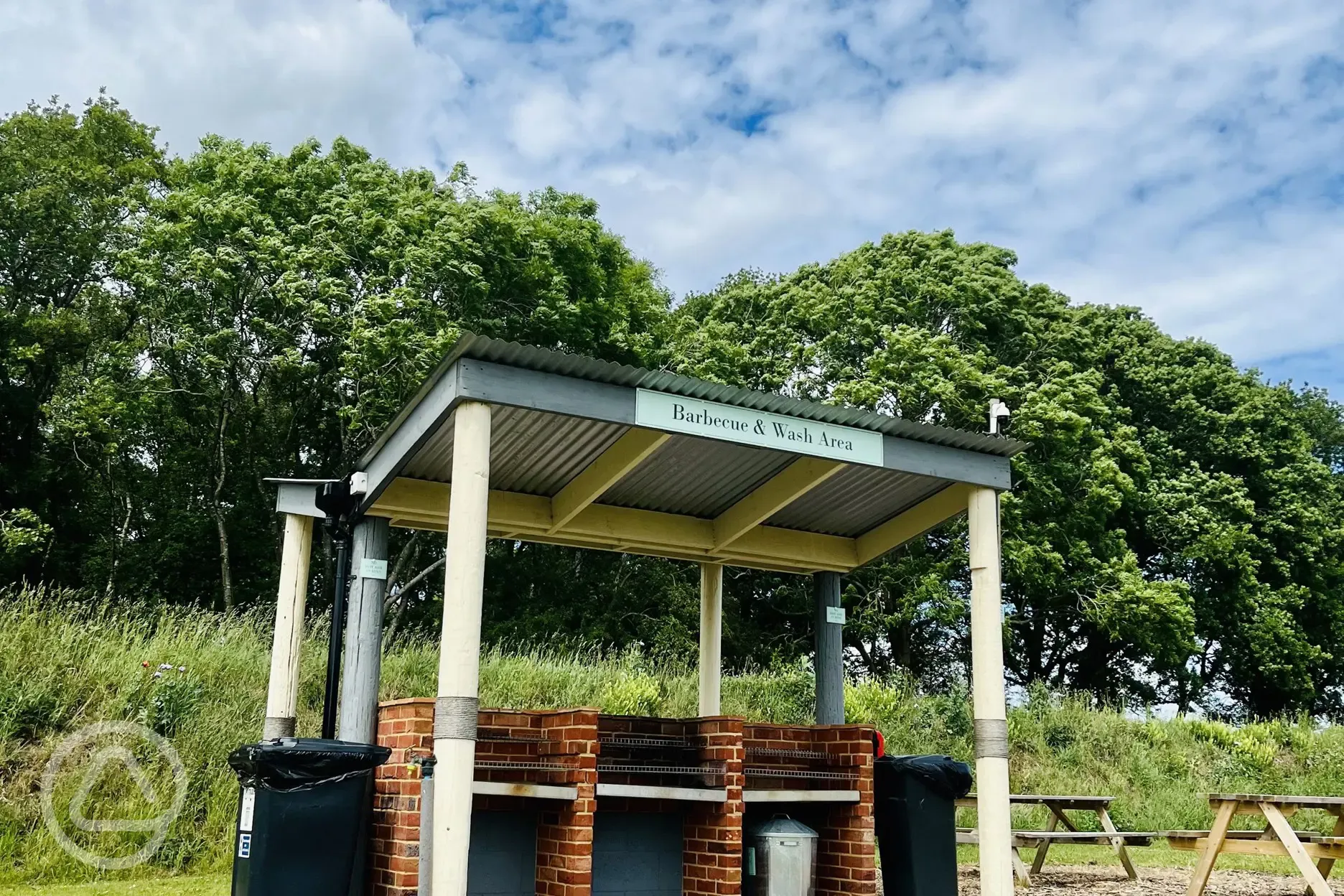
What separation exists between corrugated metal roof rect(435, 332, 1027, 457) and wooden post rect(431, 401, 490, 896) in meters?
0.35

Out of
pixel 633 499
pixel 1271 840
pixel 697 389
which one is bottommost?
A: pixel 1271 840

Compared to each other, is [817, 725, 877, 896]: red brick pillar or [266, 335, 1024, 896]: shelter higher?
[266, 335, 1024, 896]: shelter

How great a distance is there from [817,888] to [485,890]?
8.35 feet

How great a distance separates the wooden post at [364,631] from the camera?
7.88 meters

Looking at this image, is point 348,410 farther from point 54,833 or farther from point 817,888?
point 817,888

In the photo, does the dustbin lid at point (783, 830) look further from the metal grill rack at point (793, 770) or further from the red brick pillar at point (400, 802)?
the red brick pillar at point (400, 802)

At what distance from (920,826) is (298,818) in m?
4.29

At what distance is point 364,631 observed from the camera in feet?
27.0

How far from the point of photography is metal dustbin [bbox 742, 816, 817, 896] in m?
7.84

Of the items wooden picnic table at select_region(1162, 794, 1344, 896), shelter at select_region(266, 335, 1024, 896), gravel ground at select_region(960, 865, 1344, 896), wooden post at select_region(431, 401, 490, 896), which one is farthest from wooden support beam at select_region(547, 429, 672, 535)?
wooden picnic table at select_region(1162, 794, 1344, 896)

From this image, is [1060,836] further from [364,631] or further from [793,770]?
[364,631]

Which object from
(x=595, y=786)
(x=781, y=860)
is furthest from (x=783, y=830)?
(x=595, y=786)

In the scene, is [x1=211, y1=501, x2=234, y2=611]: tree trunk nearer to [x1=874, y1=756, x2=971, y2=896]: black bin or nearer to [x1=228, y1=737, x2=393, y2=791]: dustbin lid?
[x1=228, y1=737, x2=393, y2=791]: dustbin lid

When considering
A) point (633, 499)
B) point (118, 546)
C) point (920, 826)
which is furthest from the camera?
point (118, 546)
